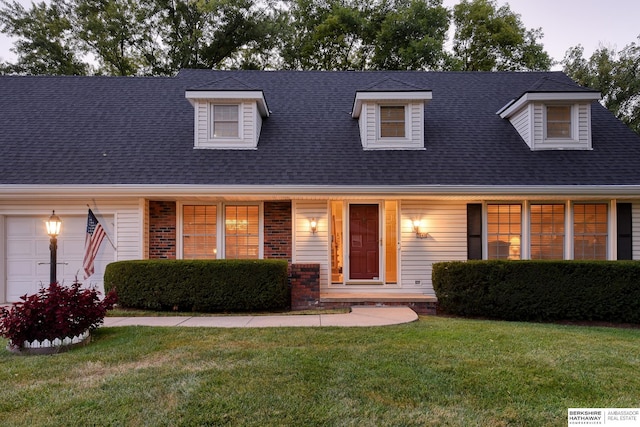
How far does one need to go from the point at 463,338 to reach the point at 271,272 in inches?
147

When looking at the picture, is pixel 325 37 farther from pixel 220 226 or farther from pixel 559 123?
pixel 220 226

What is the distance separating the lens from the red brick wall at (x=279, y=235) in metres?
8.88

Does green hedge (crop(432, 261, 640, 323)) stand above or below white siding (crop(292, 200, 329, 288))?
below

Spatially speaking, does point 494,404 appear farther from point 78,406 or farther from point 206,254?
point 206,254

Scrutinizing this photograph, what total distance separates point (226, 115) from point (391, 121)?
4066 millimetres

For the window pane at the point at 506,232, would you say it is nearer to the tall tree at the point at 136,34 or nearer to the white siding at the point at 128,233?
the white siding at the point at 128,233

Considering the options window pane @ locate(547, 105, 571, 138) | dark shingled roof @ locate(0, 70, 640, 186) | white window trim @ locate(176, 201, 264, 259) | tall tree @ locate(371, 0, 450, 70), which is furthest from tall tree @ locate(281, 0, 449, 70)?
white window trim @ locate(176, 201, 264, 259)

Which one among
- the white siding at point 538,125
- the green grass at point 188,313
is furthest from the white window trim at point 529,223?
the green grass at point 188,313

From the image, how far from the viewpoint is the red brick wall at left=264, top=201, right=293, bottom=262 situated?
8.88m

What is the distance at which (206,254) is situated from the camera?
9000 millimetres

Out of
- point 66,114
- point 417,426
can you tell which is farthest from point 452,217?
point 66,114

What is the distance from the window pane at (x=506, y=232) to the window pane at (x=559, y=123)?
7.67 feet

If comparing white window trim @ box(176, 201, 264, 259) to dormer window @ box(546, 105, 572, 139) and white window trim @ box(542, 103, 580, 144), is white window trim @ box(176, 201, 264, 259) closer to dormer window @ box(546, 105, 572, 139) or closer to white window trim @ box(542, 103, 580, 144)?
white window trim @ box(542, 103, 580, 144)

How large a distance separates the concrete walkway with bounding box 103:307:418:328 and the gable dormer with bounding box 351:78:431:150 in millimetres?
4182
